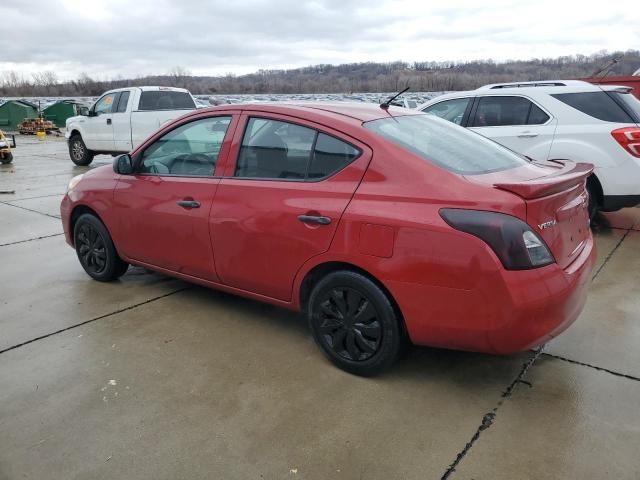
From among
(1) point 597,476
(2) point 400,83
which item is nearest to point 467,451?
(1) point 597,476

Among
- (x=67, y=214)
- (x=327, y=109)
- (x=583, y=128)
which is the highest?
(x=327, y=109)

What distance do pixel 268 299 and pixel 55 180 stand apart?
350 inches

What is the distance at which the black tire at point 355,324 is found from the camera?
285 cm

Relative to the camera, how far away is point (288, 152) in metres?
3.30

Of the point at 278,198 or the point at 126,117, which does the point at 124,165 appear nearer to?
the point at 278,198

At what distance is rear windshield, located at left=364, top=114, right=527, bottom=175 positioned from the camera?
2.95 meters

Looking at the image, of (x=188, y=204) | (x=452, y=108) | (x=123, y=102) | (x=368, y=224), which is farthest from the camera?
(x=123, y=102)

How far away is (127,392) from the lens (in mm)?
2936

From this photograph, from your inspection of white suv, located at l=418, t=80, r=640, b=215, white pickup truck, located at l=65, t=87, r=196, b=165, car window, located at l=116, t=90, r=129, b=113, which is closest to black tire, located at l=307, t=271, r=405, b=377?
white suv, located at l=418, t=80, r=640, b=215

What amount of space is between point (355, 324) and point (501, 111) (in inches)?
187

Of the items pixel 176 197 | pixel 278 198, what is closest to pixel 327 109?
pixel 278 198

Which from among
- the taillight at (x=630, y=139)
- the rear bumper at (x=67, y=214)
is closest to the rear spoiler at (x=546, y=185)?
the taillight at (x=630, y=139)

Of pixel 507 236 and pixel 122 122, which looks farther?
pixel 122 122

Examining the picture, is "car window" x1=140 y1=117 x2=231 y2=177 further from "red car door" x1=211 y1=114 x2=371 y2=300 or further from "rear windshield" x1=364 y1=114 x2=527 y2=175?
"rear windshield" x1=364 y1=114 x2=527 y2=175
